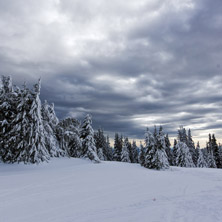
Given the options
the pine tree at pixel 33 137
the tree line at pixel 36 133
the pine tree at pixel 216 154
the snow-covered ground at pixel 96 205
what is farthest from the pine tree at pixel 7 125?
the pine tree at pixel 216 154

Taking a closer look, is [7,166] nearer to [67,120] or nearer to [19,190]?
[19,190]

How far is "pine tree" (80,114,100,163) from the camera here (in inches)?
1034

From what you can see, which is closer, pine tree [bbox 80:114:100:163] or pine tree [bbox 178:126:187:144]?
pine tree [bbox 80:114:100:163]

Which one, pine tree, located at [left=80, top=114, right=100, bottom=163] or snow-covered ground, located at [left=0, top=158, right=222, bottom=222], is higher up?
pine tree, located at [left=80, top=114, right=100, bottom=163]

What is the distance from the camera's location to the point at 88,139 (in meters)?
27.3

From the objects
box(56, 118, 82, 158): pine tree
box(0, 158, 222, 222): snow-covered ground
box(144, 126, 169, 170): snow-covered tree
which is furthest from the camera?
box(56, 118, 82, 158): pine tree

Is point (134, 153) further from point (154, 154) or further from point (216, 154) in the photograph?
point (154, 154)

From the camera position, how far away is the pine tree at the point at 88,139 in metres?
26.3

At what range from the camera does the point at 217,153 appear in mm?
48438

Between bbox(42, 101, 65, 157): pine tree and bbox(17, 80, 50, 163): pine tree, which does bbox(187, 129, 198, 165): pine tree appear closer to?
bbox(42, 101, 65, 157): pine tree

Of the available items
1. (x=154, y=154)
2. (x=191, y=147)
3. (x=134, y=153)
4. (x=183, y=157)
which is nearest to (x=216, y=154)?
(x=191, y=147)

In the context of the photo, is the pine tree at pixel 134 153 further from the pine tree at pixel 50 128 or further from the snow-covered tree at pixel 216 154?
the pine tree at pixel 50 128

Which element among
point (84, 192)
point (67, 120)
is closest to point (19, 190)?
point (84, 192)

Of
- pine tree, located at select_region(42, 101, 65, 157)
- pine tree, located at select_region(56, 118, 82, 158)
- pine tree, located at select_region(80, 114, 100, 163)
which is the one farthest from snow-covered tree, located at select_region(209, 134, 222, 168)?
pine tree, located at select_region(42, 101, 65, 157)
